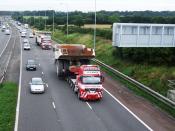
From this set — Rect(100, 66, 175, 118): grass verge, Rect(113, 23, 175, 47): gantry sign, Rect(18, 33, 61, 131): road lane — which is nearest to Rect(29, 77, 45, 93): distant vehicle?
Rect(18, 33, 61, 131): road lane

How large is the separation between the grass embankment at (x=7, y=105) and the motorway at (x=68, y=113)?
50 centimetres

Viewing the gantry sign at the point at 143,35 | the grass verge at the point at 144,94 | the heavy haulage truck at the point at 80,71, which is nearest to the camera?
the grass verge at the point at 144,94

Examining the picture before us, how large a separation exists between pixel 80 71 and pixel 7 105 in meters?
8.11

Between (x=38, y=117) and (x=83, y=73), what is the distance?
8041 mm

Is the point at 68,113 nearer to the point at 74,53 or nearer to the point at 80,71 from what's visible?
the point at 80,71

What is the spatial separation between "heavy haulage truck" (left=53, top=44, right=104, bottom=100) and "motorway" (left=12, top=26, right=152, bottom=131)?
0.83 m

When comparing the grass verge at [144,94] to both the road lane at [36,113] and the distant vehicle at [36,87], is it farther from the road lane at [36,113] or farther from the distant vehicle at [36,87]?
the distant vehicle at [36,87]

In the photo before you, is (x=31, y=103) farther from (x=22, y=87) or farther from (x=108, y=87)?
(x=108, y=87)

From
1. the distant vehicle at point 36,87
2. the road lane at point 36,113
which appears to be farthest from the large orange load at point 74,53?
the distant vehicle at point 36,87

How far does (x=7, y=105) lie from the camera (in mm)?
30422

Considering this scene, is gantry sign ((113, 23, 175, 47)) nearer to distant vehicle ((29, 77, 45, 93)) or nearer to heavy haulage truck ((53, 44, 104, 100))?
heavy haulage truck ((53, 44, 104, 100))

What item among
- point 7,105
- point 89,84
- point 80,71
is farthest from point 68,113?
point 80,71

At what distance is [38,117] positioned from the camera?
2762 centimetres

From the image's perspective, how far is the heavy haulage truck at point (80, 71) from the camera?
3334 cm
